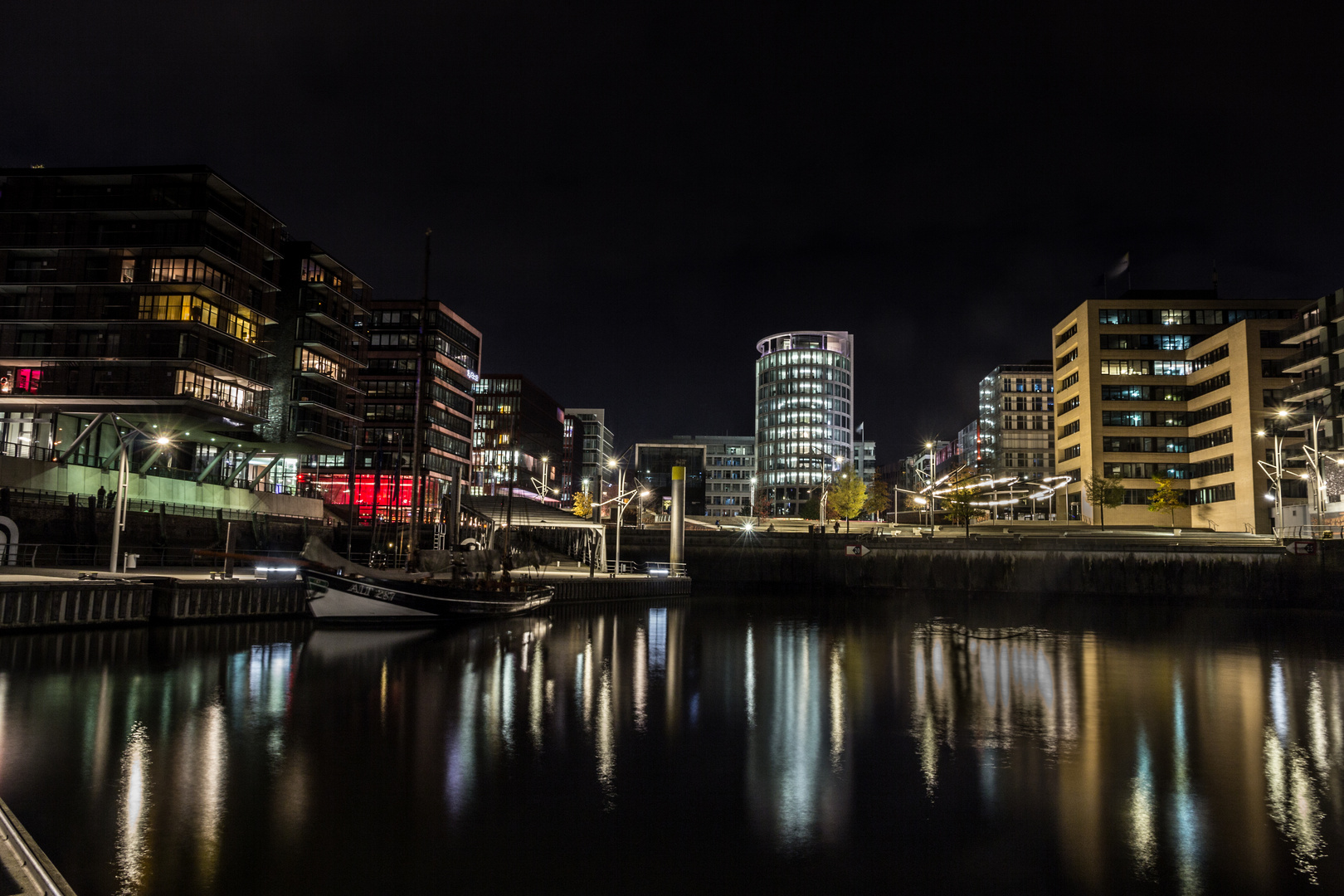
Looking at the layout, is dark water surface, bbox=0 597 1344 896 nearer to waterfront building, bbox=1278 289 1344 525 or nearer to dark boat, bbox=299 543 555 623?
dark boat, bbox=299 543 555 623

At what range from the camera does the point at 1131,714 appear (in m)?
21.4

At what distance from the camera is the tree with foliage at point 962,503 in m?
91.6

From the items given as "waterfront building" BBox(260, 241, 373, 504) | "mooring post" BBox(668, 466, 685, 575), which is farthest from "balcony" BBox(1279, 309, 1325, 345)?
"waterfront building" BBox(260, 241, 373, 504)

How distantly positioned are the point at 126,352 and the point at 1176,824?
72.1 m

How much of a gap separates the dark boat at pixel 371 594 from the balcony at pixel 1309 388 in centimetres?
8581

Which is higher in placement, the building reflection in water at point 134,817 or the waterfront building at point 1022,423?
the waterfront building at point 1022,423

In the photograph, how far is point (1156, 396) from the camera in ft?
356

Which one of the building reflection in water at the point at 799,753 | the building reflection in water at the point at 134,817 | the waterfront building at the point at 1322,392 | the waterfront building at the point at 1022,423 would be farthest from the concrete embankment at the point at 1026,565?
the waterfront building at the point at 1022,423

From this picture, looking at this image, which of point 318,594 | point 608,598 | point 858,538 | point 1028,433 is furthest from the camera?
point 1028,433

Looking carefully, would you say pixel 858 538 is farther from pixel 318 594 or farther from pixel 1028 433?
pixel 1028 433

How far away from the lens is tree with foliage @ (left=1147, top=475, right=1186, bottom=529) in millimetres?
95562

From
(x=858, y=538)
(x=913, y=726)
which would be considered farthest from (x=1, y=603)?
(x=858, y=538)

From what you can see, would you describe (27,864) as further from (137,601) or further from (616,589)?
(616,589)

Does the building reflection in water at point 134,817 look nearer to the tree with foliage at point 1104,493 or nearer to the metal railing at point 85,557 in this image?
the metal railing at point 85,557
